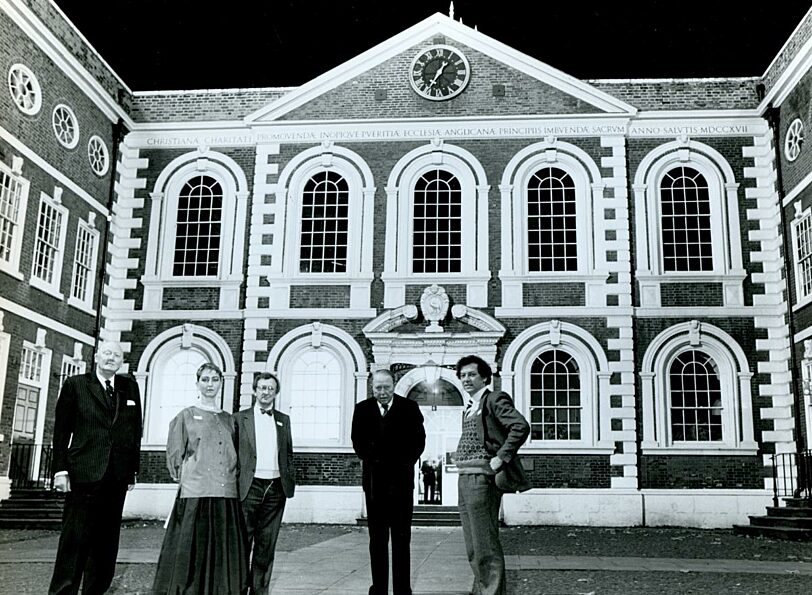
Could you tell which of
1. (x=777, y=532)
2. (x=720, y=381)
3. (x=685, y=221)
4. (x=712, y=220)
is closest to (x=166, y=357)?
(x=685, y=221)

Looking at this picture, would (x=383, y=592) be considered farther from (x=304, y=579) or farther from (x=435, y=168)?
(x=435, y=168)

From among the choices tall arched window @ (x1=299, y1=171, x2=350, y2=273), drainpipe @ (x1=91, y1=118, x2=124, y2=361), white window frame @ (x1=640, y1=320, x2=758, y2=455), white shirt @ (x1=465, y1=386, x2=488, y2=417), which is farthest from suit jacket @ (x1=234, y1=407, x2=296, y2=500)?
drainpipe @ (x1=91, y1=118, x2=124, y2=361)

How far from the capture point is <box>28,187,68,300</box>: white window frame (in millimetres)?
18609

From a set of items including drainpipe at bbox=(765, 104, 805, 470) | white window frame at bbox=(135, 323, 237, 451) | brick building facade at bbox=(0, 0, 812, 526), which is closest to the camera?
drainpipe at bbox=(765, 104, 805, 470)

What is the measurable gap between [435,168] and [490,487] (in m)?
14.4

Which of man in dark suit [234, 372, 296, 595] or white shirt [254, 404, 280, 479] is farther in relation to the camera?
white shirt [254, 404, 280, 479]

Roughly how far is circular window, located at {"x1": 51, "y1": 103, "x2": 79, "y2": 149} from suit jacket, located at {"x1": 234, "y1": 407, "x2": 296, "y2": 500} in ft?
44.8

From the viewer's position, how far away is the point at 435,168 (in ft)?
69.5

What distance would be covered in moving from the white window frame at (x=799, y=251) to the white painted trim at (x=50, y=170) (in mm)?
15664

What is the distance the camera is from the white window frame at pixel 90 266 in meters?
20.2

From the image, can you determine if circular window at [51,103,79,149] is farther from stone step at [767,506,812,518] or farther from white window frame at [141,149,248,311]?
stone step at [767,506,812,518]

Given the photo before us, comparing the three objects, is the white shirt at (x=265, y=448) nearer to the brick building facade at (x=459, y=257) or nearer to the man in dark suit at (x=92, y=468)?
the man in dark suit at (x=92, y=468)

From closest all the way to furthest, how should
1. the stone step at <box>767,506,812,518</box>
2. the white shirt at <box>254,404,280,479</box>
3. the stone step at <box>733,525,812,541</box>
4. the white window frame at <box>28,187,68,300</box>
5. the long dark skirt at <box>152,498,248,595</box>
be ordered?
the long dark skirt at <box>152,498,248,595</box> → the white shirt at <box>254,404,280,479</box> → the stone step at <box>733,525,812,541</box> → the stone step at <box>767,506,812,518</box> → the white window frame at <box>28,187,68,300</box>

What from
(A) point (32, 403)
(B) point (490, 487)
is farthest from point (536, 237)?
(B) point (490, 487)
